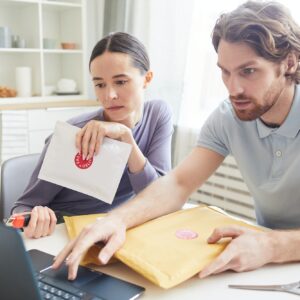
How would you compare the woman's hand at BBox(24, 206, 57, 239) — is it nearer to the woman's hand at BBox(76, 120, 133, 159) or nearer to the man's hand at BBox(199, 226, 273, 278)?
the woman's hand at BBox(76, 120, 133, 159)

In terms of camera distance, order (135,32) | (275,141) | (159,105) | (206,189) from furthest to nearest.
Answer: (135,32) → (206,189) → (159,105) → (275,141)

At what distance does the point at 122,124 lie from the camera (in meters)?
1.29

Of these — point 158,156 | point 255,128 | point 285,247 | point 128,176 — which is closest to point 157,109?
point 158,156

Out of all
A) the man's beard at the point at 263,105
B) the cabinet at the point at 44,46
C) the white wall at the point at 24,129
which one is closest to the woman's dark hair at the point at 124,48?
the man's beard at the point at 263,105

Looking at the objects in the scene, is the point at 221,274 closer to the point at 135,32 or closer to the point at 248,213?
the point at 248,213

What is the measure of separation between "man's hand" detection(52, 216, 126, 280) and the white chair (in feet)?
2.13

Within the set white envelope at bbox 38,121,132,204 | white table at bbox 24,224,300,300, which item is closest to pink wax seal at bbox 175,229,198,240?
white table at bbox 24,224,300,300

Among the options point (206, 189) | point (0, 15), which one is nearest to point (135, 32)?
point (0, 15)

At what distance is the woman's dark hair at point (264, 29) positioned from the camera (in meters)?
1.02

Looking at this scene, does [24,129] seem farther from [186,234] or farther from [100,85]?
[186,234]

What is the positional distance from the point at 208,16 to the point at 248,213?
1.20 m

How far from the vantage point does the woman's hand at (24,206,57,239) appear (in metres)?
0.96

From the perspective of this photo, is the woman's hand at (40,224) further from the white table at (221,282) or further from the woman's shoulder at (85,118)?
the woman's shoulder at (85,118)

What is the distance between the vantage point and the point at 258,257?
0.80m
